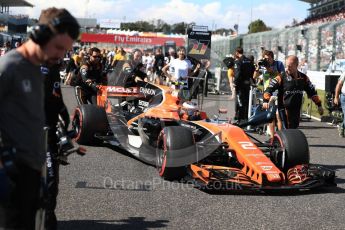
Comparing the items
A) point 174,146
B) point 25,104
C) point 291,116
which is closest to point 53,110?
point 25,104

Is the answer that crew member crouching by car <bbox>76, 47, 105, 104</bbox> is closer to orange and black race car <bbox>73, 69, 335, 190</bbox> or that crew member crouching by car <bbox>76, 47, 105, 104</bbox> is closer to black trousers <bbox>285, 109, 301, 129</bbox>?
orange and black race car <bbox>73, 69, 335, 190</bbox>

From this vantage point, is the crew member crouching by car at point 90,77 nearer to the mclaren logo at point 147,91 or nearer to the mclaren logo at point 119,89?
the mclaren logo at point 119,89

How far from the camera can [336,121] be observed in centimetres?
1310

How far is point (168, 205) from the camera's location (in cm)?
586

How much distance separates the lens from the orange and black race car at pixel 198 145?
6473 mm

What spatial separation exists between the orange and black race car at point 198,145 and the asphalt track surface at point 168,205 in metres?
0.17

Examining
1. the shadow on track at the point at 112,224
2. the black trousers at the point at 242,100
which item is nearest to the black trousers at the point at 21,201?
the shadow on track at the point at 112,224

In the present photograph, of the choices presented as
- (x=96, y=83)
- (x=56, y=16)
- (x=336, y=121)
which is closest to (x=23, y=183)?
(x=56, y=16)

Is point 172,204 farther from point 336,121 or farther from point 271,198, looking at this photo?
point 336,121

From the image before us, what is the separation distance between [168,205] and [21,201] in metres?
2.96

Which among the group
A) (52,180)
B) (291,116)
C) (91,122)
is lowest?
(52,180)

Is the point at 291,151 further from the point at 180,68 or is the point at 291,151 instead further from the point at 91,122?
the point at 180,68

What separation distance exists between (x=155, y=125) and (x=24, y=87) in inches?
201

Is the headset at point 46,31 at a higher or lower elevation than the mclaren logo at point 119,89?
higher
